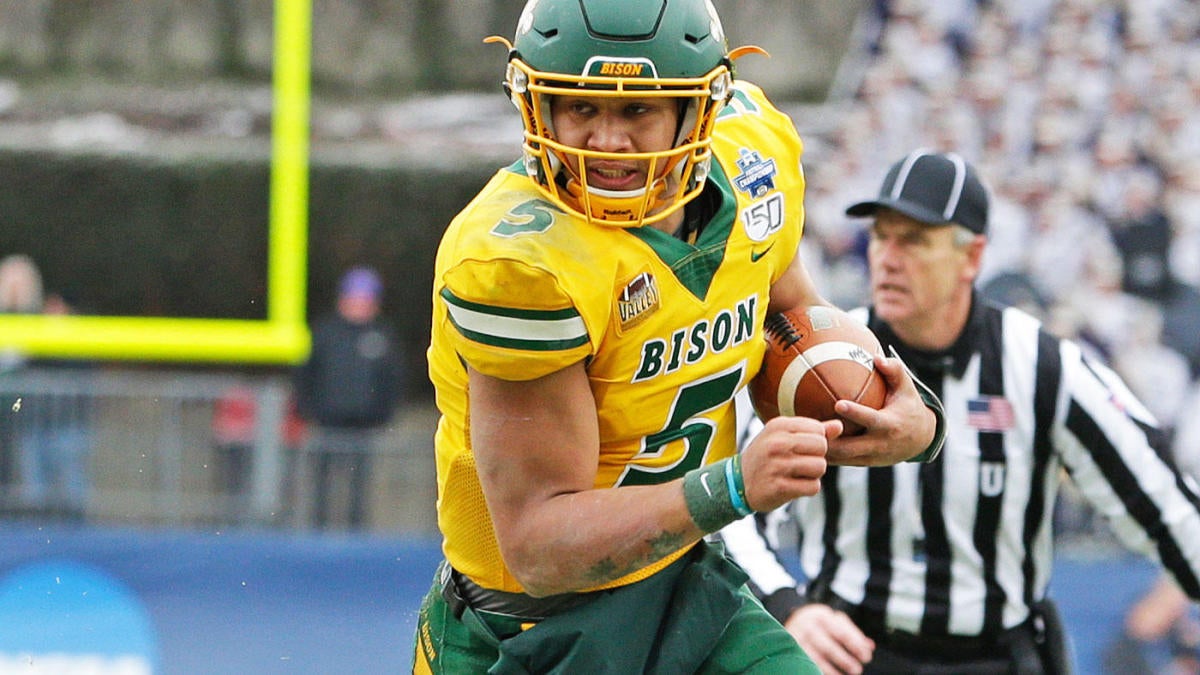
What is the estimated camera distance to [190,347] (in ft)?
27.6

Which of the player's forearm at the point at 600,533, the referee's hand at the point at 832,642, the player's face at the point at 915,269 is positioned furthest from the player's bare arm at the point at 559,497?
the player's face at the point at 915,269

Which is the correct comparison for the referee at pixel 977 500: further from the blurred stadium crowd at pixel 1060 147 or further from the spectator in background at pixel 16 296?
the spectator in background at pixel 16 296

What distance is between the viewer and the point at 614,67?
258cm

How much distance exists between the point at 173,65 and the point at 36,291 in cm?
154

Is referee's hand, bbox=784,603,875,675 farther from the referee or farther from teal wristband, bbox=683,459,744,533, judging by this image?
teal wristband, bbox=683,459,744,533

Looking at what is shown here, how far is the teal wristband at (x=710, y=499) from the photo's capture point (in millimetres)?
2447

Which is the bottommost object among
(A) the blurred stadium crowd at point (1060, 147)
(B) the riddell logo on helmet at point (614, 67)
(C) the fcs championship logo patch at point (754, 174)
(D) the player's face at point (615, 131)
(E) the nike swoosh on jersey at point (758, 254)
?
(A) the blurred stadium crowd at point (1060, 147)

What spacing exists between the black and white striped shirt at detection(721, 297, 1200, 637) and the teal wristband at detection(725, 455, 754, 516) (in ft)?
4.60

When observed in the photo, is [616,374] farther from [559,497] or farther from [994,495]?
[994,495]

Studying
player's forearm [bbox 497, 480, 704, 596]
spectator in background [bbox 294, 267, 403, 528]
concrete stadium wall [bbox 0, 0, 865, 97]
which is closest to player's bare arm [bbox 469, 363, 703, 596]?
player's forearm [bbox 497, 480, 704, 596]

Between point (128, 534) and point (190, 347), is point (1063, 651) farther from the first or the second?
point (190, 347)

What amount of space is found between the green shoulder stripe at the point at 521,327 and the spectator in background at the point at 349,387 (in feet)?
15.8

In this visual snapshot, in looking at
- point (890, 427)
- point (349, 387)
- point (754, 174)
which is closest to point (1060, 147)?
point (349, 387)

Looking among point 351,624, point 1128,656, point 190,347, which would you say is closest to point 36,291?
point 190,347
